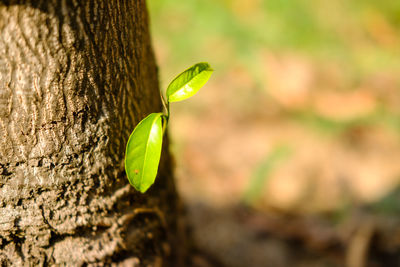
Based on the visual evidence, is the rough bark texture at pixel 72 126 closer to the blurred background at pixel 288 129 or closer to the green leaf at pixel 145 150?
the green leaf at pixel 145 150

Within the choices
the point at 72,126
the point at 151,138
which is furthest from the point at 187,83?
→ the point at 72,126

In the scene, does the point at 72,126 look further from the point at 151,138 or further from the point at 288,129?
the point at 288,129

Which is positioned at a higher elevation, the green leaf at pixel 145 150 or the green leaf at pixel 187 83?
the green leaf at pixel 187 83

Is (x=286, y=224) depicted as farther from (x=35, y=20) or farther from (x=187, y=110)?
(x=35, y=20)

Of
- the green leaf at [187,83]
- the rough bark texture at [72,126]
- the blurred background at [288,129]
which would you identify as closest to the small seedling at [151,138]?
the green leaf at [187,83]

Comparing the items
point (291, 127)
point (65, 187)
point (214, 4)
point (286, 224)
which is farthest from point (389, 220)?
point (214, 4)

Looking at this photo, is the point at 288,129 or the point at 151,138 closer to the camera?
the point at 151,138

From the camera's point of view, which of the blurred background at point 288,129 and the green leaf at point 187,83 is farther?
the blurred background at point 288,129
